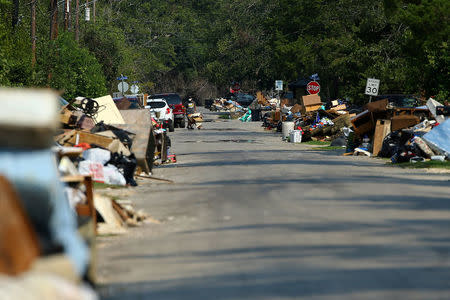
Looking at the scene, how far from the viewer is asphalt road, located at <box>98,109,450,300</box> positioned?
8.13m

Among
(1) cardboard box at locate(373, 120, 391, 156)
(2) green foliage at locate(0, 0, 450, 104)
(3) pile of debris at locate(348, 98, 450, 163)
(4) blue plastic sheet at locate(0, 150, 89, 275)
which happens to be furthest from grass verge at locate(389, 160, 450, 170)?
(4) blue plastic sheet at locate(0, 150, 89, 275)

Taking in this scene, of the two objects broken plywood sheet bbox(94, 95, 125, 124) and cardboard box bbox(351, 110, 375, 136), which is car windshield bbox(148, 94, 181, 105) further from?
broken plywood sheet bbox(94, 95, 125, 124)

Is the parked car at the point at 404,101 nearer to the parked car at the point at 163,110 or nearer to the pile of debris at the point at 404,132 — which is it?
the pile of debris at the point at 404,132

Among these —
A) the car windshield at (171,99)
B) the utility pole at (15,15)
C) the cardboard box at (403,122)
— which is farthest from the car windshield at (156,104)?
the cardboard box at (403,122)

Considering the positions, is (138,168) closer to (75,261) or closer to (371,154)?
(371,154)

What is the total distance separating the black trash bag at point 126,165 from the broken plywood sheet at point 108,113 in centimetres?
643

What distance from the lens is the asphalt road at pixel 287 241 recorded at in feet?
26.7

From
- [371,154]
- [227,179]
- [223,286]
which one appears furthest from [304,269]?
[371,154]

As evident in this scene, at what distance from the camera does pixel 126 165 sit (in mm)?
20531

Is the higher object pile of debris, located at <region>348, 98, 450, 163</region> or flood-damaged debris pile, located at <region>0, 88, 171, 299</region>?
flood-damaged debris pile, located at <region>0, 88, 171, 299</region>

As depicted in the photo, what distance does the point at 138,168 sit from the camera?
75.5ft

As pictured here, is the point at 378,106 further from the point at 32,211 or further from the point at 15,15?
the point at 32,211

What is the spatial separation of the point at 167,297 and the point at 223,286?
1.88ft

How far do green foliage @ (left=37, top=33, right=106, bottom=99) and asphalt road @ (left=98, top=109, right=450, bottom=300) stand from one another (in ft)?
88.4
